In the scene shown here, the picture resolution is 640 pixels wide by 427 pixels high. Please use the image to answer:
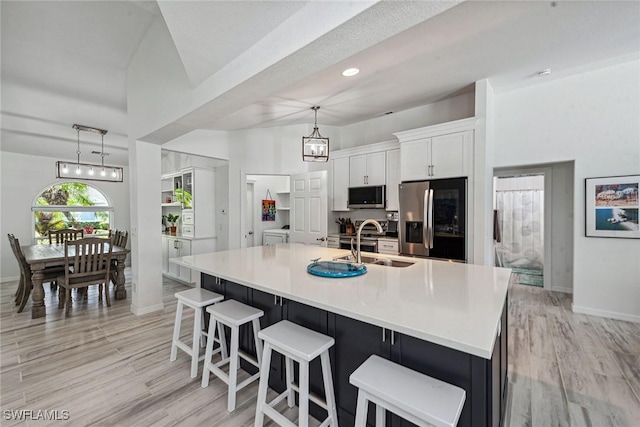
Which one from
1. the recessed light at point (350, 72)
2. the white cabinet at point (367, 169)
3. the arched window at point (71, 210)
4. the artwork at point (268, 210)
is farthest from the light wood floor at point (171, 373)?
the artwork at point (268, 210)

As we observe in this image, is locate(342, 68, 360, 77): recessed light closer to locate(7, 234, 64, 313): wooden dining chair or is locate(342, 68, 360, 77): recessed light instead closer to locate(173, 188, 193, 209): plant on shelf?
locate(173, 188, 193, 209): plant on shelf

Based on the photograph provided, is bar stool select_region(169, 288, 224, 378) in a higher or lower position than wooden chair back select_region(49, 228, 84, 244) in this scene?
lower

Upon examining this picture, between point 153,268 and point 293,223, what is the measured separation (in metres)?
2.33

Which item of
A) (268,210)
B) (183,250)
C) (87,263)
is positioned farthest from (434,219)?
(87,263)

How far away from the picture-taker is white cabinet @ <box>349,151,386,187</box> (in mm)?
4512

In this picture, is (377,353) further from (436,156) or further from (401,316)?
(436,156)

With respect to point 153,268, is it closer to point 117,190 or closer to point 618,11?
point 117,190

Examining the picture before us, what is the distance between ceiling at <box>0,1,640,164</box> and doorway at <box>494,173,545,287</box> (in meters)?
3.20

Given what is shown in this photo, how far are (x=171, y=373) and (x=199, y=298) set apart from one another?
2.14 feet

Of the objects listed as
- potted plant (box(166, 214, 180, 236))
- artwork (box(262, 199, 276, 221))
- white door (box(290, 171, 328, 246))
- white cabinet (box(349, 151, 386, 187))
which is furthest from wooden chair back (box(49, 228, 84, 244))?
white cabinet (box(349, 151, 386, 187))

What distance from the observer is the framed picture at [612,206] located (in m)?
3.19

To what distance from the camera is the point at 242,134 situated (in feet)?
16.0

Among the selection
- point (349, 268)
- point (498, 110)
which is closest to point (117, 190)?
point (349, 268)

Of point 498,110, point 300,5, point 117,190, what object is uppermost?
point 498,110
